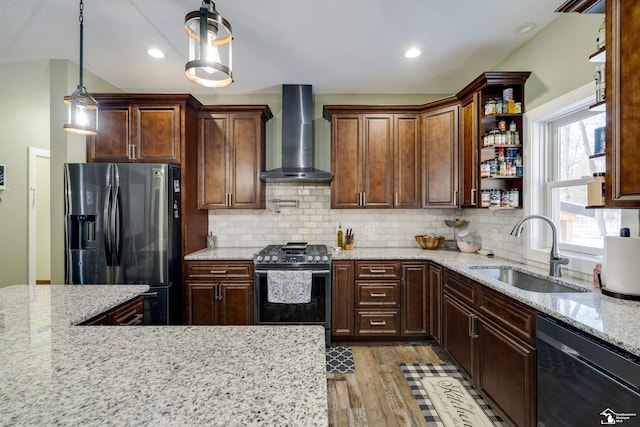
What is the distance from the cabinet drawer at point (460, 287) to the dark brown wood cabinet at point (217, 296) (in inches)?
75.1

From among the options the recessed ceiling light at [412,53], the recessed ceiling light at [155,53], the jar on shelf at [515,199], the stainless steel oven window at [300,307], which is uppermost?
the recessed ceiling light at [155,53]

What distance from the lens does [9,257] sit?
410 centimetres

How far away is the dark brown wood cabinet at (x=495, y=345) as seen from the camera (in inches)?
64.9

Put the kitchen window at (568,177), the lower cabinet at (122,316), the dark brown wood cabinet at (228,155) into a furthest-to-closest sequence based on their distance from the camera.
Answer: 1. the dark brown wood cabinet at (228,155)
2. the kitchen window at (568,177)
3. the lower cabinet at (122,316)

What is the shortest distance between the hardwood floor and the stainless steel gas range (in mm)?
500

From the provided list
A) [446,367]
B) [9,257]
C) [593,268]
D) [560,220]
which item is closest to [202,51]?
[593,268]

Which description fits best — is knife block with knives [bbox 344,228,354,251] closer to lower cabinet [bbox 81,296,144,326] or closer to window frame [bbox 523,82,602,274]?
window frame [bbox 523,82,602,274]

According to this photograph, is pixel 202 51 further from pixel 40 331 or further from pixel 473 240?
pixel 473 240

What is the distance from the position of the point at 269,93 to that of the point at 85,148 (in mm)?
2071

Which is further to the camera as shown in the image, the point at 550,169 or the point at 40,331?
the point at 550,169

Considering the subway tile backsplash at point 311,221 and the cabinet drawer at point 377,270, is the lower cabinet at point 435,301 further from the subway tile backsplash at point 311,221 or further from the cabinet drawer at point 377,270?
the subway tile backsplash at point 311,221

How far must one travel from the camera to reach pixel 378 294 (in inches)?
123

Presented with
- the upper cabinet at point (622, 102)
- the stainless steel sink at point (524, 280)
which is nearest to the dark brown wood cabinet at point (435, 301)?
the stainless steel sink at point (524, 280)

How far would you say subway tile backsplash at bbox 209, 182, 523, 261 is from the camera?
3734mm
